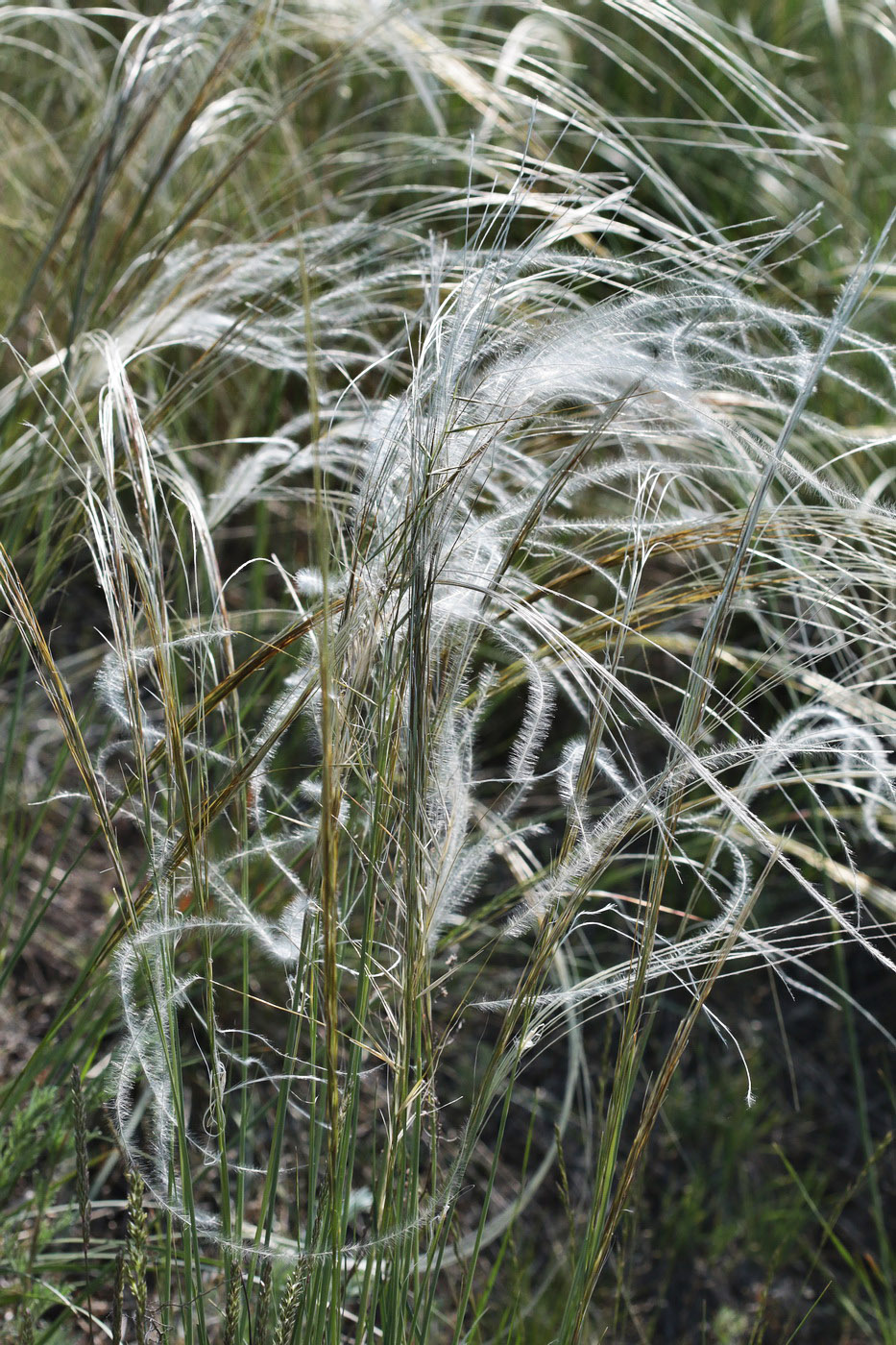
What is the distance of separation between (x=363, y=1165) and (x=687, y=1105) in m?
0.44

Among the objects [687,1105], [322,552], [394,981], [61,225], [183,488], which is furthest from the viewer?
[687,1105]

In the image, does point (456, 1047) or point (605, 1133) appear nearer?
point (605, 1133)

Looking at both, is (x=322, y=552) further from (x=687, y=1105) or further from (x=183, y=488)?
(x=687, y=1105)

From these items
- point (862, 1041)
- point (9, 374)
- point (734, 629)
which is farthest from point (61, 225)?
point (862, 1041)

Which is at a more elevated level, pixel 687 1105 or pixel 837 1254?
pixel 687 1105

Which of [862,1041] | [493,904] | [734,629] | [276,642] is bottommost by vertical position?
[862,1041]

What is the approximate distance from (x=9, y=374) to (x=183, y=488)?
1.14 metres

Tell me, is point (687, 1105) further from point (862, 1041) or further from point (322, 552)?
point (322, 552)

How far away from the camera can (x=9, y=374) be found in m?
1.87

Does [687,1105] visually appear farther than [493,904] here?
Yes

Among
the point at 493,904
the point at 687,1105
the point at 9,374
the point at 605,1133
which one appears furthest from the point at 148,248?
the point at 687,1105

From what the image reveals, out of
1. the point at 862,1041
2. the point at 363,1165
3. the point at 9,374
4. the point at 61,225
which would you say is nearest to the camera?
the point at 61,225

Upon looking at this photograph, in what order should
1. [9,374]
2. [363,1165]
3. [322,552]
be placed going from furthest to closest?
[9,374] → [363,1165] → [322,552]

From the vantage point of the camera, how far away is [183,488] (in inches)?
35.8
